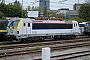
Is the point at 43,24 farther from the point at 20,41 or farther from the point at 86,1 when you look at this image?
the point at 86,1

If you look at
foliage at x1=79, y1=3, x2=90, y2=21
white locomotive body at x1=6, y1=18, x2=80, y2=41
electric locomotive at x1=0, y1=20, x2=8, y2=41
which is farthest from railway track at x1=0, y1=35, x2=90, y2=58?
foliage at x1=79, y1=3, x2=90, y2=21

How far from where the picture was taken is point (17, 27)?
22125 mm

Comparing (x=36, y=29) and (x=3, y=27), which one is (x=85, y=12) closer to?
(x=36, y=29)

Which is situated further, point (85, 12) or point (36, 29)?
point (85, 12)

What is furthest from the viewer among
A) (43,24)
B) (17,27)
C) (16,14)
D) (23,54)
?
(16,14)

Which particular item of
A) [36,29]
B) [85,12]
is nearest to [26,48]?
[36,29]

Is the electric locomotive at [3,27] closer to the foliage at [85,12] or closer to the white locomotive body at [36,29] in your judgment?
the white locomotive body at [36,29]

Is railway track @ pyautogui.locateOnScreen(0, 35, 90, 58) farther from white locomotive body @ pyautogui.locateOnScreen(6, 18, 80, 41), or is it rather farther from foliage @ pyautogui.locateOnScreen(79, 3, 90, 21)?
foliage @ pyautogui.locateOnScreen(79, 3, 90, 21)

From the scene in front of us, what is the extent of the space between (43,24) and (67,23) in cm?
418

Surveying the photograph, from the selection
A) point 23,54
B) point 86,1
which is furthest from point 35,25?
point 86,1

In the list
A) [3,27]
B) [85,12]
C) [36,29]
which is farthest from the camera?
[85,12]

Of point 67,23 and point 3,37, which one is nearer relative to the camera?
point 3,37

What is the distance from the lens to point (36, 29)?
23.5 meters

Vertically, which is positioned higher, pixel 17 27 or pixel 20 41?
A: pixel 17 27
